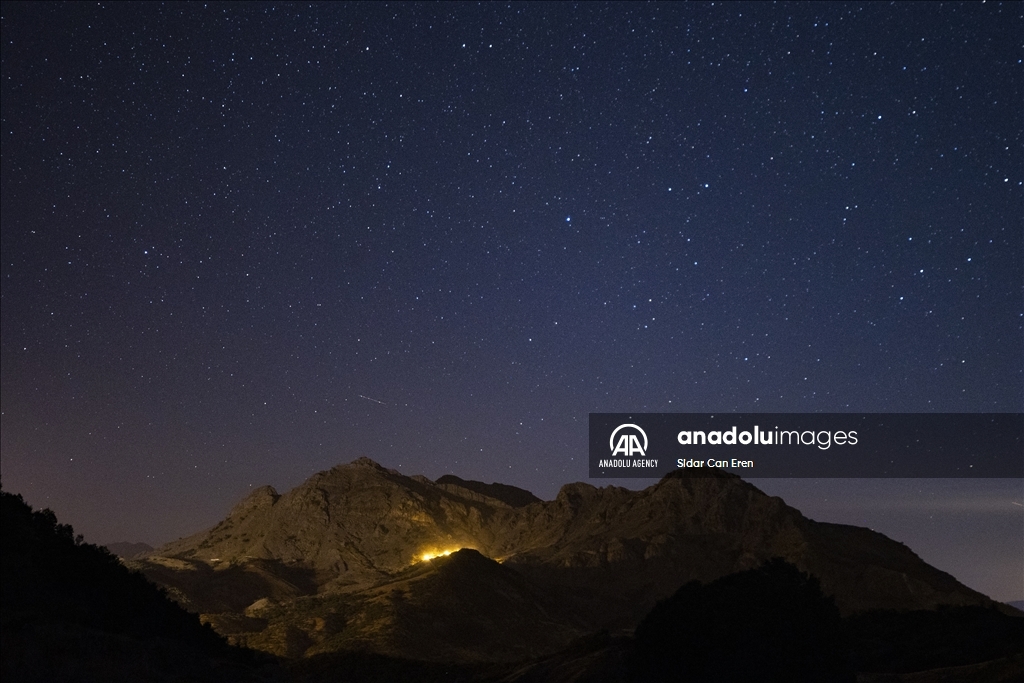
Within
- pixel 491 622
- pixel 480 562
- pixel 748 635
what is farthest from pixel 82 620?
pixel 480 562

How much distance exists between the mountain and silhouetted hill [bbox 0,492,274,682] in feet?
68.0

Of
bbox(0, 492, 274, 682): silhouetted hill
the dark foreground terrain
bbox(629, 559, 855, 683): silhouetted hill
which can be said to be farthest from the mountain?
bbox(629, 559, 855, 683): silhouetted hill

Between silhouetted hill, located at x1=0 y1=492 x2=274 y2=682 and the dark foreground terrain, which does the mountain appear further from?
silhouetted hill, located at x1=0 y1=492 x2=274 y2=682

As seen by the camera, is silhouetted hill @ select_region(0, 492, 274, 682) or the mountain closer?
silhouetted hill @ select_region(0, 492, 274, 682)

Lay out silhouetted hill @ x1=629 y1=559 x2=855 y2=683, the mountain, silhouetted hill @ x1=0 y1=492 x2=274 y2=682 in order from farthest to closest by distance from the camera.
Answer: the mountain → silhouetted hill @ x1=629 y1=559 x2=855 y2=683 → silhouetted hill @ x1=0 y1=492 x2=274 y2=682

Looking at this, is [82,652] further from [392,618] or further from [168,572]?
[168,572]

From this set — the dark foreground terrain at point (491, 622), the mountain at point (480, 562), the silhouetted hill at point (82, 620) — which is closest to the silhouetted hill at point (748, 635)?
the dark foreground terrain at point (491, 622)

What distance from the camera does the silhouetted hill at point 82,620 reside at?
990 inches

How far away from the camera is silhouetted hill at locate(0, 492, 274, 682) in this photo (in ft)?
82.5

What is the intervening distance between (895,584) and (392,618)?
62.7 m

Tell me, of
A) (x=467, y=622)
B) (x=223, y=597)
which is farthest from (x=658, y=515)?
(x=223, y=597)

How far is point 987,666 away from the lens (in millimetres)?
36906

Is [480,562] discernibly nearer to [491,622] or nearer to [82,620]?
[491,622]

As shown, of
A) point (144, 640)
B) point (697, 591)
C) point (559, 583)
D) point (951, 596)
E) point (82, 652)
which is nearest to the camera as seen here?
point (82, 652)
